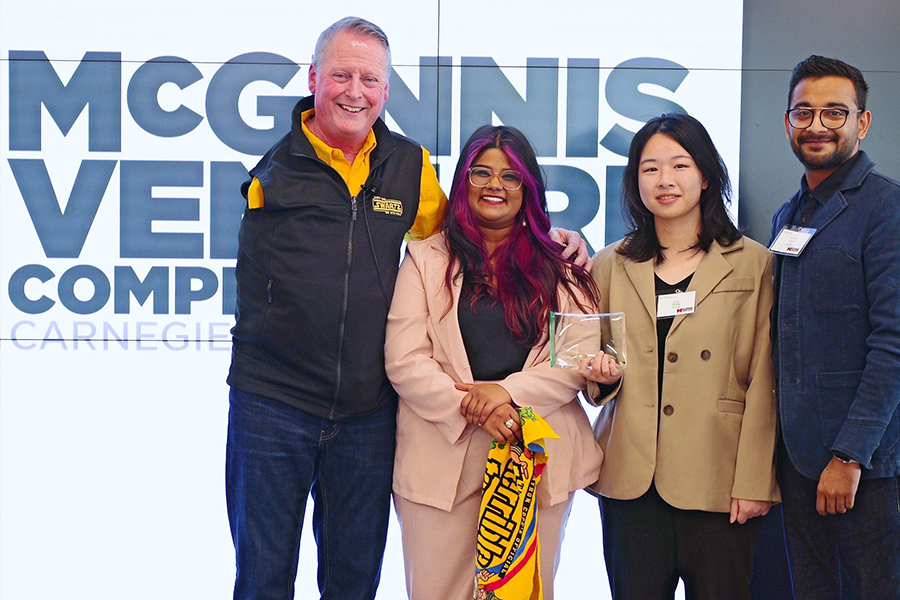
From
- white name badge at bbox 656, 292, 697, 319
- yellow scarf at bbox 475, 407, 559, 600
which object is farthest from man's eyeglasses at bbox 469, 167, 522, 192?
yellow scarf at bbox 475, 407, 559, 600

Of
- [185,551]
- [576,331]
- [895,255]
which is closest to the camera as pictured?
[895,255]

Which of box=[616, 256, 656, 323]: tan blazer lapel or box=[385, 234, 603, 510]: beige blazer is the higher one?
box=[616, 256, 656, 323]: tan blazer lapel

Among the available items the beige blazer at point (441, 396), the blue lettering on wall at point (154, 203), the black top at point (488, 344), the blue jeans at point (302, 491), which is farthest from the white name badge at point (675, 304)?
the blue lettering on wall at point (154, 203)

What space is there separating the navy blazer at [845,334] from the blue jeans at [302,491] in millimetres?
1189

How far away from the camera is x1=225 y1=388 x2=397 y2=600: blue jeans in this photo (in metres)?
2.37

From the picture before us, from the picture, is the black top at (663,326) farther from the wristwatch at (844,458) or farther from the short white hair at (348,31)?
the short white hair at (348,31)

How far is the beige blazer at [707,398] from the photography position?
7.14 feet

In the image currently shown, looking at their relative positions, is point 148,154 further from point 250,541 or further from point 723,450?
point 723,450

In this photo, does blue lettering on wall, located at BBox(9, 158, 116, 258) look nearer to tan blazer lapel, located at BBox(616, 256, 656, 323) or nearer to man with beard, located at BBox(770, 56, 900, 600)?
tan blazer lapel, located at BBox(616, 256, 656, 323)

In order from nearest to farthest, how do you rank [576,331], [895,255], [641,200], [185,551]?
[895,255], [576,331], [641,200], [185,551]

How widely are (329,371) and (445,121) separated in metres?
1.83

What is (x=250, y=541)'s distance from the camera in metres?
2.39

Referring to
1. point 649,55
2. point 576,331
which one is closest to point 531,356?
point 576,331

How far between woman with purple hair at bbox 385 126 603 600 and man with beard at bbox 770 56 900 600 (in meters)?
0.57
